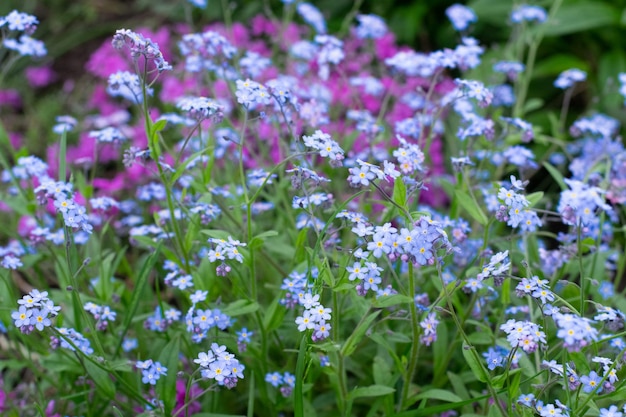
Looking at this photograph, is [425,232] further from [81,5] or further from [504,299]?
[81,5]

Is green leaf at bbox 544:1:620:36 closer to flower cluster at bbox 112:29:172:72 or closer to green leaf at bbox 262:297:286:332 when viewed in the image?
green leaf at bbox 262:297:286:332

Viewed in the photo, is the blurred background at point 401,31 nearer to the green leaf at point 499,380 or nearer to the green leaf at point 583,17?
the green leaf at point 583,17

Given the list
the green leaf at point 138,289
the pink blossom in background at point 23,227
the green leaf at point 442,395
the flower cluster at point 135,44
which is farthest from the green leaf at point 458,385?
the pink blossom in background at point 23,227

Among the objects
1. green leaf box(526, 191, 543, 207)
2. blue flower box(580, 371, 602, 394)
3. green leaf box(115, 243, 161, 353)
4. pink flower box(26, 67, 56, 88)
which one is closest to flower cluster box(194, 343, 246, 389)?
green leaf box(115, 243, 161, 353)

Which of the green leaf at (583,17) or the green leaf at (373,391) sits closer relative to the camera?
the green leaf at (373,391)

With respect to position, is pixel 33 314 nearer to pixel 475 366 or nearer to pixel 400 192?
pixel 400 192
